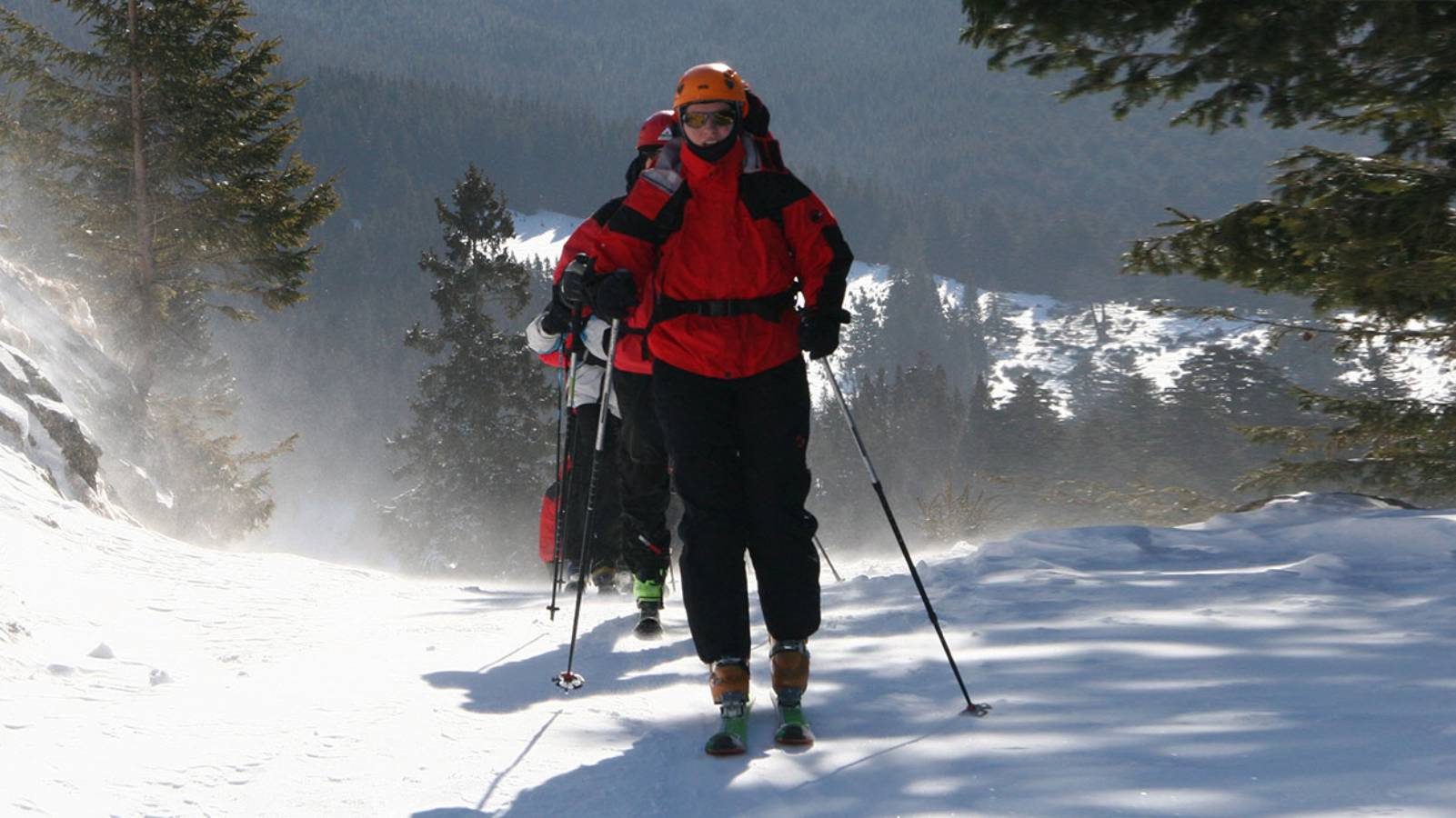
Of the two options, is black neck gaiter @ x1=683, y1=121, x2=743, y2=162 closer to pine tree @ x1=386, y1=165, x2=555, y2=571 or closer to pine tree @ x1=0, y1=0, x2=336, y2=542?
pine tree @ x1=0, y1=0, x2=336, y2=542

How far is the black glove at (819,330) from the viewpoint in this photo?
3.98 metres

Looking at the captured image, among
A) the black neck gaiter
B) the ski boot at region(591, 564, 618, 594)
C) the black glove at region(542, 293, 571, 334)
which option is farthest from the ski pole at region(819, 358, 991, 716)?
the ski boot at region(591, 564, 618, 594)

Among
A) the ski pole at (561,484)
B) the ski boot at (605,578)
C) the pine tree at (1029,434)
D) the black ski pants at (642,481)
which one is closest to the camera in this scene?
the black ski pants at (642,481)

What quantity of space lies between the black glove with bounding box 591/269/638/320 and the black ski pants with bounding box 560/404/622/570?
322 cm

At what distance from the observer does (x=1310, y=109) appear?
6629 mm

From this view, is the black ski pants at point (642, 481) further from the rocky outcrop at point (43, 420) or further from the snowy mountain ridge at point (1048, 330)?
the snowy mountain ridge at point (1048, 330)

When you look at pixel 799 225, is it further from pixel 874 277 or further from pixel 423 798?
pixel 874 277

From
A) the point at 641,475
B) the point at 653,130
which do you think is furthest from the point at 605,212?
the point at 641,475

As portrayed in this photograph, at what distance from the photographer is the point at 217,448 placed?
2859 centimetres

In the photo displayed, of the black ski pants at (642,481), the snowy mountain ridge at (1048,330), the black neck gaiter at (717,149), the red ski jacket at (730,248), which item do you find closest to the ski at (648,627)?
the black ski pants at (642,481)

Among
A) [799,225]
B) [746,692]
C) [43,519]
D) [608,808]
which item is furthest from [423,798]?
[43,519]

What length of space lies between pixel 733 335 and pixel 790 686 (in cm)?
125

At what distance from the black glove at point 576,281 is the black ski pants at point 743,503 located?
0.55 metres

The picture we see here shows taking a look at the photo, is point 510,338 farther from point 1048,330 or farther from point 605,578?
point 1048,330
